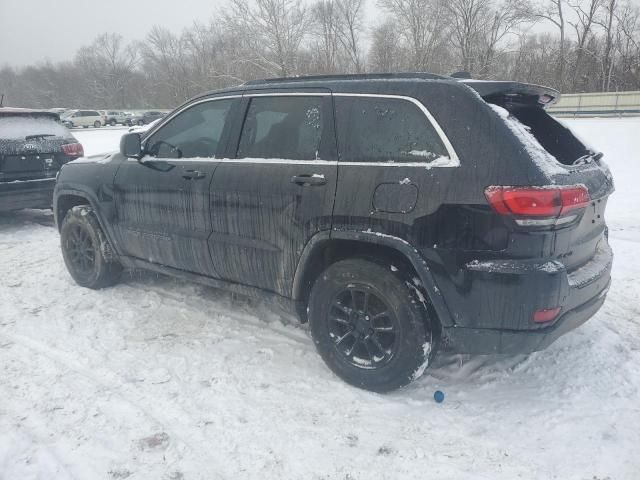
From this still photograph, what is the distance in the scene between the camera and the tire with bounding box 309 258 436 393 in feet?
9.29

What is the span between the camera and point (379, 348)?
3004 millimetres

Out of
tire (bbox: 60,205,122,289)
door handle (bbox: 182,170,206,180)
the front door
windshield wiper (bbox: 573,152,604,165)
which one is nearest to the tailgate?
tire (bbox: 60,205,122,289)

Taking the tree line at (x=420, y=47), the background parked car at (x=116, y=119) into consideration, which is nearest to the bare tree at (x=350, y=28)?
the tree line at (x=420, y=47)

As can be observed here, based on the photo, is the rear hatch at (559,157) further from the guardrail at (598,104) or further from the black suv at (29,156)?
the guardrail at (598,104)

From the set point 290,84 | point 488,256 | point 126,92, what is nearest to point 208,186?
point 290,84

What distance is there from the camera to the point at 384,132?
115 inches

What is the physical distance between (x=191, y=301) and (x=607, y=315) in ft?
11.3

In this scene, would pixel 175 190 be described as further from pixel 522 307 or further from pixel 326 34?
pixel 326 34

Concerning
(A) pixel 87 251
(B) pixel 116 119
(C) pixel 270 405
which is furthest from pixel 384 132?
(B) pixel 116 119

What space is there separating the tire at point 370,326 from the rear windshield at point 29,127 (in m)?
5.76

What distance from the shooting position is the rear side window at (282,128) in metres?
3.23

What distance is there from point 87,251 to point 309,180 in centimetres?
280

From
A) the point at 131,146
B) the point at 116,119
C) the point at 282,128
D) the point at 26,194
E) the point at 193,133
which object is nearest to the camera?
the point at 282,128

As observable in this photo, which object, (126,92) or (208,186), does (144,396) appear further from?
(126,92)
